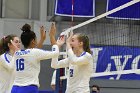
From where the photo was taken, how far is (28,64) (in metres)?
4.63

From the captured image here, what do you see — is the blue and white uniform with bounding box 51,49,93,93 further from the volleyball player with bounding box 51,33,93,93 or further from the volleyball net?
the volleyball net

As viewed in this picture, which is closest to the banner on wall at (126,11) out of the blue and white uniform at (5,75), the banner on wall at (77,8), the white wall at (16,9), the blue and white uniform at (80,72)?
the banner on wall at (77,8)

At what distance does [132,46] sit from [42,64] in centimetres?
241

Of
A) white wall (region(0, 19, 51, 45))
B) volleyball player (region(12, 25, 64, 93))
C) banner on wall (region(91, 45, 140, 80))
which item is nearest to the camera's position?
volleyball player (region(12, 25, 64, 93))

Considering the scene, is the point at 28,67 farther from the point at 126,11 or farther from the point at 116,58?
the point at 126,11

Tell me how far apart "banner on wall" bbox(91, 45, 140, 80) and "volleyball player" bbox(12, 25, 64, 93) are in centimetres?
441

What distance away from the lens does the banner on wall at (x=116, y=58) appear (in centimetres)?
908

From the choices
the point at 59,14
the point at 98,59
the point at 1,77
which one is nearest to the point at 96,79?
the point at 98,59

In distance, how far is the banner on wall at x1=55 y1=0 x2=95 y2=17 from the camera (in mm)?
10758

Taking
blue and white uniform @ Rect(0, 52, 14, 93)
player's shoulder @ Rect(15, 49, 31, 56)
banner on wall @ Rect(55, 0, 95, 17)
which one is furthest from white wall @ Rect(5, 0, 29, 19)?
player's shoulder @ Rect(15, 49, 31, 56)

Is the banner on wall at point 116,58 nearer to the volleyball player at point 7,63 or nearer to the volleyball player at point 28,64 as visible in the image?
the volleyball player at point 7,63

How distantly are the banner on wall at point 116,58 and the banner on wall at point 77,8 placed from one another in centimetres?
159

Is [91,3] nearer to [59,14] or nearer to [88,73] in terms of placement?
[59,14]

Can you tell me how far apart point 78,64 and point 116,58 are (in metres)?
4.59
